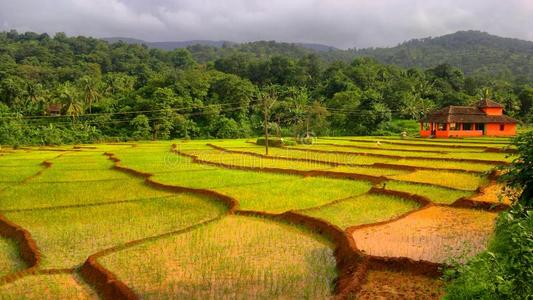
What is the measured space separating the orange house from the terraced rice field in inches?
880

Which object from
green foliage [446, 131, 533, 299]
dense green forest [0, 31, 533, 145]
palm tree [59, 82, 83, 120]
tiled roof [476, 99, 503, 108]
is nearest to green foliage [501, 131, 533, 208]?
green foliage [446, 131, 533, 299]

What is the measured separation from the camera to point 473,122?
4566 centimetres

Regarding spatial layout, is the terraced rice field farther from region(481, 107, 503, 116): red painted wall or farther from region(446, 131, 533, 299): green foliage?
region(481, 107, 503, 116): red painted wall

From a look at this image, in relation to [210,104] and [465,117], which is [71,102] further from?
[465,117]

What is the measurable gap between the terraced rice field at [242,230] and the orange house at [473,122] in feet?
73.3

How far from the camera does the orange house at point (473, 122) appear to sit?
4581 cm

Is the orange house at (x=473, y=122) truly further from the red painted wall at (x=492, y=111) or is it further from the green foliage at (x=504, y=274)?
the green foliage at (x=504, y=274)

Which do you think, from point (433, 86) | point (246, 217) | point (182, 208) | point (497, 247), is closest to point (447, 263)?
point (497, 247)

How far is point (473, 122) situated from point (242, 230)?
39093 mm

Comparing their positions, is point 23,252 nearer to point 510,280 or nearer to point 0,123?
point 510,280

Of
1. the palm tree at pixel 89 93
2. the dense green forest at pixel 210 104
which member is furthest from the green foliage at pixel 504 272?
the palm tree at pixel 89 93

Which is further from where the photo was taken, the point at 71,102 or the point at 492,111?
the point at 71,102

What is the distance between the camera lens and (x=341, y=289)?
832 centimetres

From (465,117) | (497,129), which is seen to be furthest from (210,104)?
(497,129)
